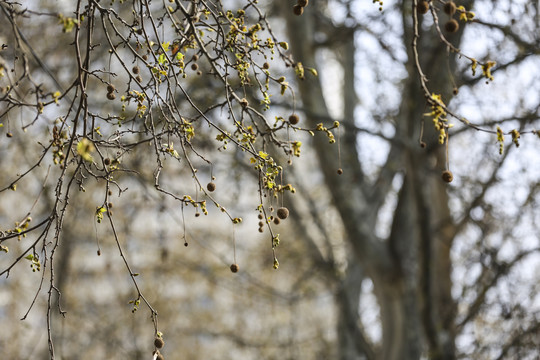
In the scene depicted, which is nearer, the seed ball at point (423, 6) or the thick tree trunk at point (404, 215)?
the seed ball at point (423, 6)

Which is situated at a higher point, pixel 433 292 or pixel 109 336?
pixel 109 336

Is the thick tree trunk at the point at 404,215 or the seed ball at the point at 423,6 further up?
the thick tree trunk at the point at 404,215

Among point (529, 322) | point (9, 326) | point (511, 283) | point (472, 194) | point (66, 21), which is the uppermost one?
point (9, 326)

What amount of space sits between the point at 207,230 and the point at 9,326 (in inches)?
158

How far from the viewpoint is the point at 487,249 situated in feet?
20.5

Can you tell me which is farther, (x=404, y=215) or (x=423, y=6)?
(x=404, y=215)

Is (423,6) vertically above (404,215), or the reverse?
(404,215)

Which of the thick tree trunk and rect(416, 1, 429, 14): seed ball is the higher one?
the thick tree trunk

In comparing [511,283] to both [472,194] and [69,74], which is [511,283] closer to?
[472,194]

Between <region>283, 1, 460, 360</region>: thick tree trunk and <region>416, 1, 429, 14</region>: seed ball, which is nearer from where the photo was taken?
<region>416, 1, 429, 14</region>: seed ball

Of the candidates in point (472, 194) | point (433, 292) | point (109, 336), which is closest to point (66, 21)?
point (433, 292)

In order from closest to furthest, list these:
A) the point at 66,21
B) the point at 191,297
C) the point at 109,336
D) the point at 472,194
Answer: the point at 66,21
the point at 472,194
the point at 109,336
the point at 191,297

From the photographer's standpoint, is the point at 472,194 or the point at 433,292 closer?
the point at 433,292

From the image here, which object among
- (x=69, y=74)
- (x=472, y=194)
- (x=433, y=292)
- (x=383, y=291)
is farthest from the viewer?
(x=69, y=74)
